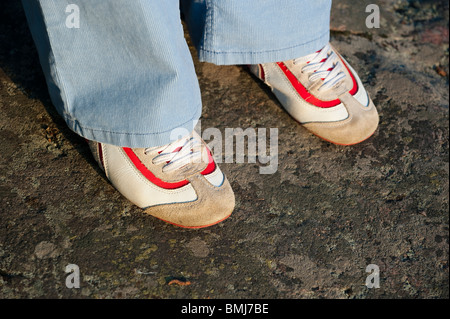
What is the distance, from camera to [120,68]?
124cm

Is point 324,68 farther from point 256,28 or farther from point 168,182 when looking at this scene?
point 168,182

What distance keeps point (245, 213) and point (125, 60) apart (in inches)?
24.7

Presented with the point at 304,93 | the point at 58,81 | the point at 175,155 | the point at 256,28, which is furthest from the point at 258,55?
the point at 58,81

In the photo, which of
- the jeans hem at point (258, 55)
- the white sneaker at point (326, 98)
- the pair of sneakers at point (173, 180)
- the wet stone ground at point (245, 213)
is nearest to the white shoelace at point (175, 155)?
the pair of sneakers at point (173, 180)

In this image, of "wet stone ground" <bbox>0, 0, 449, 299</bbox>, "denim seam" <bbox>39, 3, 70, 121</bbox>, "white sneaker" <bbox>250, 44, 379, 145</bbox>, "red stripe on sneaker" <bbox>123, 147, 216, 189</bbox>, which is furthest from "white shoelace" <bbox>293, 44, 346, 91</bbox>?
"denim seam" <bbox>39, 3, 70, 121</bbox>

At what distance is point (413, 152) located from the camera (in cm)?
177

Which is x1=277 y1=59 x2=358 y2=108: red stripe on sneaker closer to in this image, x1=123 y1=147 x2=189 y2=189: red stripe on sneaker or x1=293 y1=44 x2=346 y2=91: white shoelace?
x1=293 y1=44 x2=346 y2=91: white shoelace

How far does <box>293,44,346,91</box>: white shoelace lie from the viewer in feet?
5.59

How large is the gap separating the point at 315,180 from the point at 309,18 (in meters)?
0.56

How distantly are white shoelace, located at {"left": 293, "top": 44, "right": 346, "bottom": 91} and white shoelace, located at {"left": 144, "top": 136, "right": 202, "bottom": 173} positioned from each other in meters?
0.57

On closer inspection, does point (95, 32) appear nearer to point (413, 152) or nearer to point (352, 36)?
point (413, 152)

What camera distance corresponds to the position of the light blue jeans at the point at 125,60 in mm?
1176

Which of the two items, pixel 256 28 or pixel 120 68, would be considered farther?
pixel 256 28
